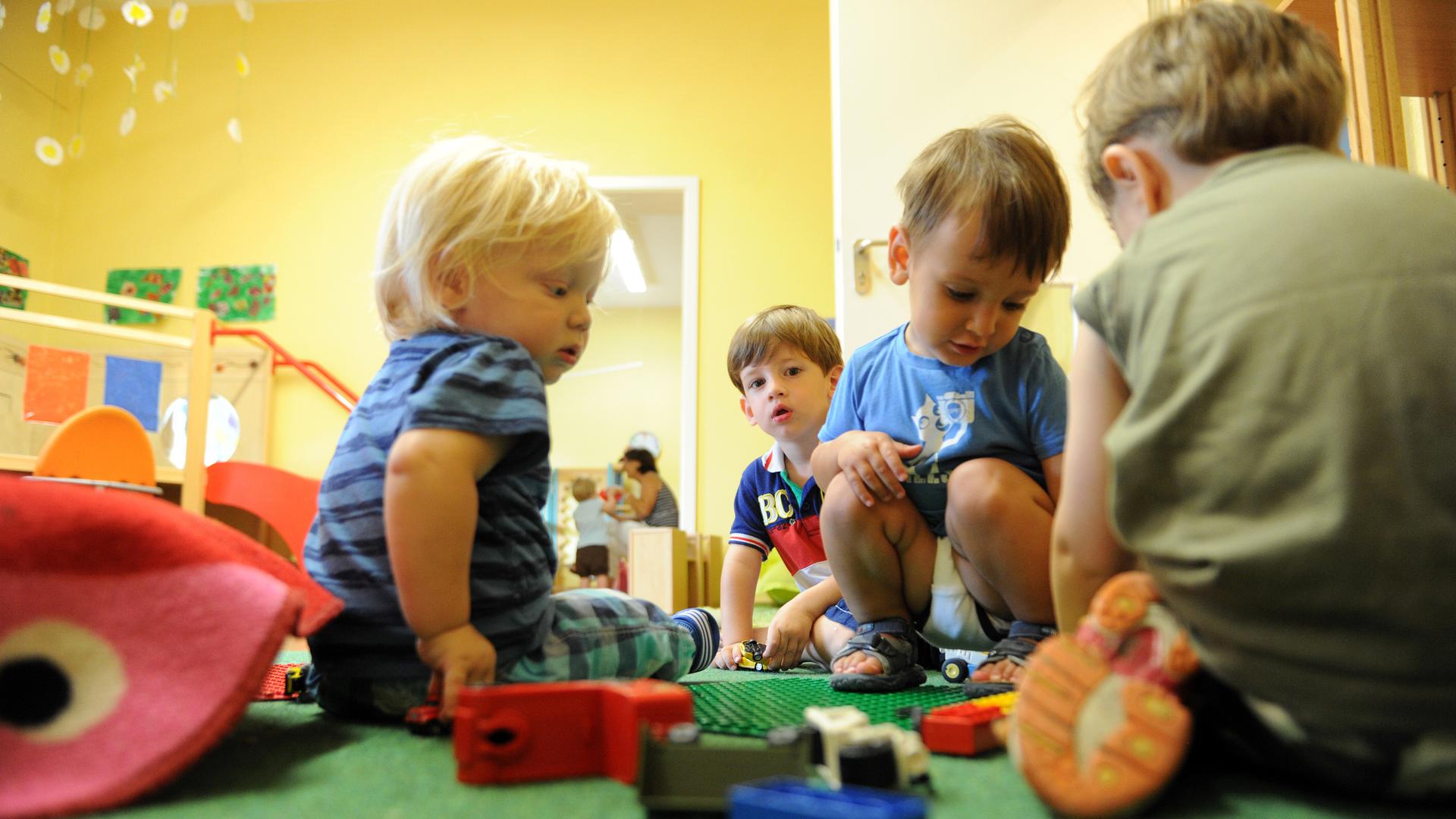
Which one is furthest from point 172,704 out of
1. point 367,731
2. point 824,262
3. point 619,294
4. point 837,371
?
point 619,294

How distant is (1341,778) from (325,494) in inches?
30.3

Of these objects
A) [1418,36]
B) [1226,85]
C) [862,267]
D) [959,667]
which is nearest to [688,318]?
[862,267]

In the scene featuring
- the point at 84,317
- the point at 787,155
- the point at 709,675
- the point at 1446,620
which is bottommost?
the point at 709,675

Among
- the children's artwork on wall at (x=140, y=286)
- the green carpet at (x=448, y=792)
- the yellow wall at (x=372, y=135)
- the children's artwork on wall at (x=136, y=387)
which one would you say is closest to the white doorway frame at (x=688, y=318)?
the yellow wall at (x=372, y=135)

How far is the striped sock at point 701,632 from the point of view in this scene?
115cm

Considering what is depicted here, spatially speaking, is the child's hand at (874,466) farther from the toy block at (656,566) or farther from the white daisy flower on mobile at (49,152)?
the white daisy flower on mobile at (49,152)

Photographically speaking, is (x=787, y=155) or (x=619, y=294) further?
(x=619, y=294)

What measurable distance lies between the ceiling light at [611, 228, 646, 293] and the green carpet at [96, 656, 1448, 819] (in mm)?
3908

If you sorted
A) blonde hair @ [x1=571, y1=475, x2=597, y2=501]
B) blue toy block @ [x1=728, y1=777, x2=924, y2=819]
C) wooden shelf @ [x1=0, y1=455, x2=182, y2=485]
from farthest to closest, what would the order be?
blonde hair @ [x1=571, y1=475, x2=597, y2=501] → wooden shelf @ [x1=0, y1=455, x2=182, y2=485] → blue toy block @ [x1=728, y1=777, x2=924, y2=819]

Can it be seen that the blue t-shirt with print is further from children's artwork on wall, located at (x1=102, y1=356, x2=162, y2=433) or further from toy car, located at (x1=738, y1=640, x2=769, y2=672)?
children's artwork on wall, located at (x1=102, y1=356, x2=162, y2=433)

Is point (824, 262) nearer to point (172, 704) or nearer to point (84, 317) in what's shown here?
point (84, 317)

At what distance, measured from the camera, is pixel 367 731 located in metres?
0.78

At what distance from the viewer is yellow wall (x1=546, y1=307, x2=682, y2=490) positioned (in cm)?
702

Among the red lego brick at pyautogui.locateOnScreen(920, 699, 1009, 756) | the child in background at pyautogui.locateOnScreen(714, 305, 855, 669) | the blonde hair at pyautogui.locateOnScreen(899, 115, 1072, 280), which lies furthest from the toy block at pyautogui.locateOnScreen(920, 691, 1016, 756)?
the child in background at pyautogui.locateOnScreen(714, 305, 855, 669)
